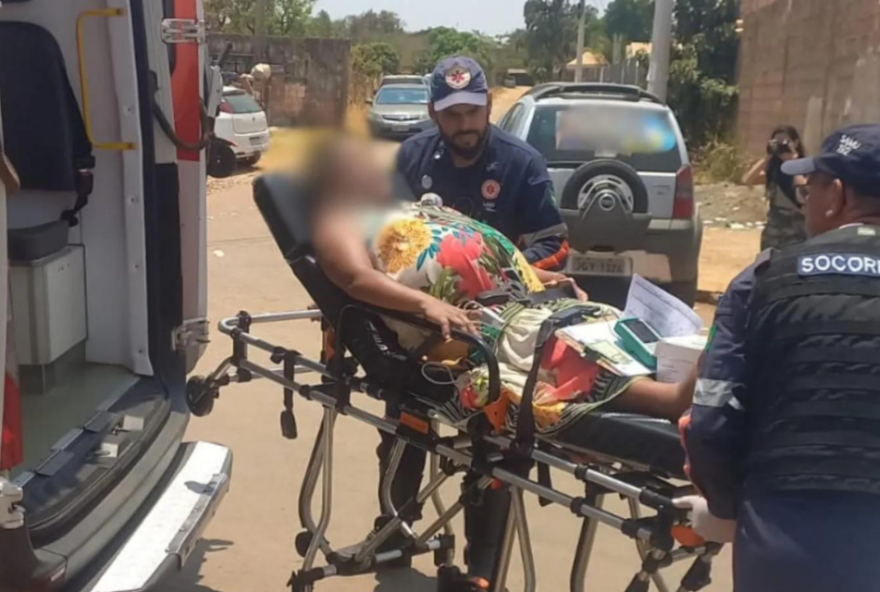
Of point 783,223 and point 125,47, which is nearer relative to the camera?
point 125,47

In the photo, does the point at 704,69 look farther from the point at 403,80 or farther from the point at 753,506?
the point at 753,506

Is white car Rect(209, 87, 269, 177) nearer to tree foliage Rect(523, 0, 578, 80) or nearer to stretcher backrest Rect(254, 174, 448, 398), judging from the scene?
stretcher backrest Rect(254, 174, 448, 398)

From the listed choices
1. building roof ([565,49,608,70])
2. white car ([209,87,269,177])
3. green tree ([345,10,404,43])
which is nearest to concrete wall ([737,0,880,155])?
white car ([209,87,269,177])

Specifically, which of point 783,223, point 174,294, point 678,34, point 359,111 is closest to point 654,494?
point 359,111

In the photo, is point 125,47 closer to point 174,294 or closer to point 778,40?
point 174,294

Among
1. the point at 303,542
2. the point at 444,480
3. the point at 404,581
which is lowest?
the point at 404,581

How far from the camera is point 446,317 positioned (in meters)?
3.02

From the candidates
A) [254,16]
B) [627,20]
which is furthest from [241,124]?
[627,20]

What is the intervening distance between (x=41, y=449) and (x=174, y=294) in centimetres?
78

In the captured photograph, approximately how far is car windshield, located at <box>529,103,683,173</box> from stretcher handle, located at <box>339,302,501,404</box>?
4.79 m

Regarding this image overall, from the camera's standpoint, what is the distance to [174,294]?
3.75 metres

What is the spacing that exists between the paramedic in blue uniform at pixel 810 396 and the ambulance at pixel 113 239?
1.66 meters

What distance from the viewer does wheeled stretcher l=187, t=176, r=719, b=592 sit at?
8.40 ft

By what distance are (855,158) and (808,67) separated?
13.4 meters
